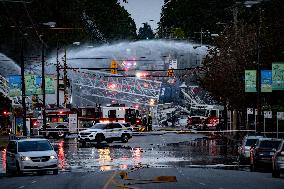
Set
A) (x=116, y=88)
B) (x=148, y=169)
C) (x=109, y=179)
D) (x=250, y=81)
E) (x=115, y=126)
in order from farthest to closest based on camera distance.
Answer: (x=116, y=88) < (x=115, y=126) < (x=250, y=81) < (x=148, y=169) < (x=109, y=179)

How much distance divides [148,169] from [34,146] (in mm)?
5593

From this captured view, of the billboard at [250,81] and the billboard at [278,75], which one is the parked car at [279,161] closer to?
the billboard at [278,75]

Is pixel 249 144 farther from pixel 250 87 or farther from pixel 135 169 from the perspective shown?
pixel 250 87

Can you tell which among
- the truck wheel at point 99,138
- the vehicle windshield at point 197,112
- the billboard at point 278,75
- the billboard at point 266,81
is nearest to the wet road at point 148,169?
the truck wheel at point 99,138

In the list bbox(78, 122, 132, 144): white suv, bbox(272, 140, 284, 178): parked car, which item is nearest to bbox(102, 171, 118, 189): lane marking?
bbox(272, 140, 284, 178): parked car

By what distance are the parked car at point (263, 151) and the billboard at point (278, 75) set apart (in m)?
18.2

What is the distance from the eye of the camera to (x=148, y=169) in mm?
41500

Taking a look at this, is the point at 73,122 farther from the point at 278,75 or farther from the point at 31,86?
the point at 278,75

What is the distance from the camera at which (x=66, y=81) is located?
313ft

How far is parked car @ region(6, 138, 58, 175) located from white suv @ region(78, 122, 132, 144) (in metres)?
27.9

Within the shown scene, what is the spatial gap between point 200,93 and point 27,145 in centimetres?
9718

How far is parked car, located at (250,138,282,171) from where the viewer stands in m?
40.8

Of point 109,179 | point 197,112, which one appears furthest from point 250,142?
point 197,112

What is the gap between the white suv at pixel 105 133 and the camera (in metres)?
68.4
